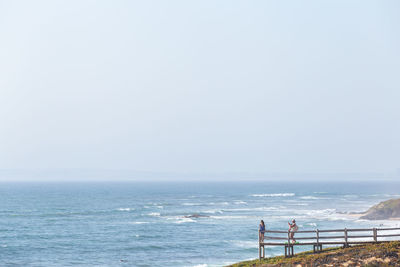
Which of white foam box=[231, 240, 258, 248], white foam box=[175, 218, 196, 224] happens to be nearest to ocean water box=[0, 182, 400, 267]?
white foam box=[231, 240, 258, 248]

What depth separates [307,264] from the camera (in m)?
26.9

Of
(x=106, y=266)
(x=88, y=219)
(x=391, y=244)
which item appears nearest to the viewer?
(x=391, y=244)

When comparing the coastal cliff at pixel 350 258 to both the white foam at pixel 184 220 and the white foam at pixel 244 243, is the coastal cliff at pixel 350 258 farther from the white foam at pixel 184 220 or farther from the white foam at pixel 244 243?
the white foam at pixel 184 220

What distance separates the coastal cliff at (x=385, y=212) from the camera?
268 ft

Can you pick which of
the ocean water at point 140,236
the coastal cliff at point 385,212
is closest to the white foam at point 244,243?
the ocean water at point 140,236

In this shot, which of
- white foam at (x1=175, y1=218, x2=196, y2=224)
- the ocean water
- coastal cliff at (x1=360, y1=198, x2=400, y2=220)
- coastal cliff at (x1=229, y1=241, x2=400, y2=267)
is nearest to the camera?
coastal cliff at (x1=229, y1=241, x2=400, y2=267)

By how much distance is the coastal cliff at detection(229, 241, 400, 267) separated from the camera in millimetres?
26275

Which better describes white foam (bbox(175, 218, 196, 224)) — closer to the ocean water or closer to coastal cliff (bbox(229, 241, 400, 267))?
the ocean water

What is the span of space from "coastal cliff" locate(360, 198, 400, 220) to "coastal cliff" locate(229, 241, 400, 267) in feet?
184

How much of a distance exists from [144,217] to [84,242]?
30.1 meters

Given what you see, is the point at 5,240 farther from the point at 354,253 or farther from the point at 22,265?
the point at 354,253

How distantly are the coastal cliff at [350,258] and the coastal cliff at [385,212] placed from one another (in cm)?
5605

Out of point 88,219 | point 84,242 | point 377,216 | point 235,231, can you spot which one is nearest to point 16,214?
point 88,219

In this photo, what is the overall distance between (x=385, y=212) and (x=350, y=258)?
6101 cm
